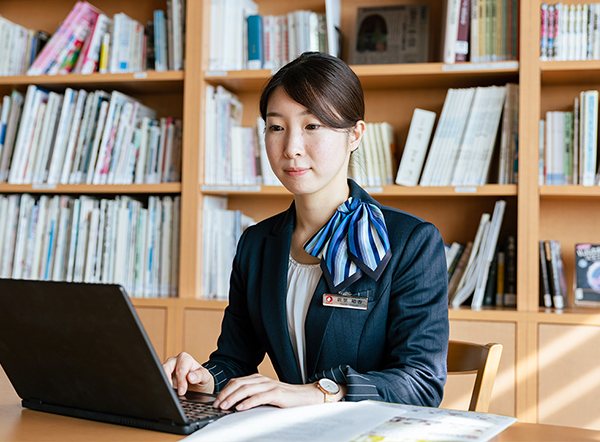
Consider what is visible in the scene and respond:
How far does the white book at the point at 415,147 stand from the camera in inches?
90.9

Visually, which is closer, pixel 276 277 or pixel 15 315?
pixel 15 315

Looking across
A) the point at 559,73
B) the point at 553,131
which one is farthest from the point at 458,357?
the point at 559,73

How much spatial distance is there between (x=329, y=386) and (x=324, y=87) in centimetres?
60

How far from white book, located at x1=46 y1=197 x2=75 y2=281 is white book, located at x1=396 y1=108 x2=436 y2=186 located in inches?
55.3

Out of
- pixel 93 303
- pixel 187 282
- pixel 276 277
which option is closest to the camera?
pixel 93 303

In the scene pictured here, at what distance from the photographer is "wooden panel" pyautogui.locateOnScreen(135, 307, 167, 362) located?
2.38m

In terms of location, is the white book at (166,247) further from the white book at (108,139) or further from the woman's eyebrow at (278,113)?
the woman's eyebrow at (278,113)

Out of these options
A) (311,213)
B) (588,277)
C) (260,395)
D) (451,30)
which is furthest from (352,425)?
(451,30)

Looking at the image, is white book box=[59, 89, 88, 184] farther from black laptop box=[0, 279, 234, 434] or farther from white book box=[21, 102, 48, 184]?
black laptop box=[0, 279, 234, 434]

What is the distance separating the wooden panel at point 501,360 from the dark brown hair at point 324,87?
108cm

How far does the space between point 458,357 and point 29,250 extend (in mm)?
1978

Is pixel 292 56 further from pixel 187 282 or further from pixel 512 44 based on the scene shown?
pixel 187 282

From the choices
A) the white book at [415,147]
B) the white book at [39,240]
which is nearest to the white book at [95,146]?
the white book at [39,240]

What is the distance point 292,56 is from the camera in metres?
2.44
